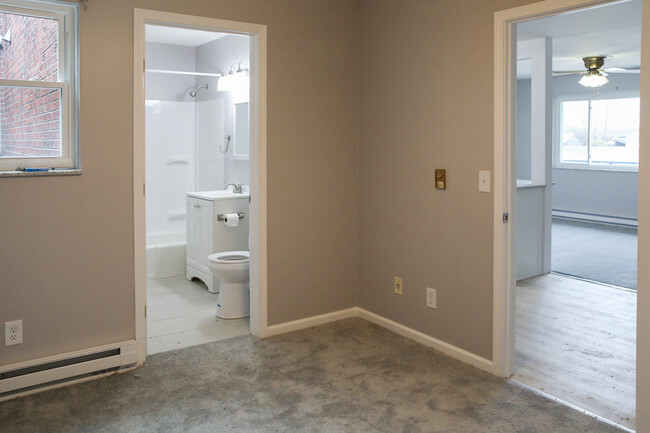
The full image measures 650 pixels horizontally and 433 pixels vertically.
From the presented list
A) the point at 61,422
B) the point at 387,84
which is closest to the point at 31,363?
the point at 61,422

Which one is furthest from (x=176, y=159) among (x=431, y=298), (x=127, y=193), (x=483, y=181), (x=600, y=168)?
(x=600, y=168)

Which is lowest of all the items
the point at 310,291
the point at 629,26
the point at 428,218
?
the point at 310,291

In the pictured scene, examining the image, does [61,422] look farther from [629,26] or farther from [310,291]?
[629,26]

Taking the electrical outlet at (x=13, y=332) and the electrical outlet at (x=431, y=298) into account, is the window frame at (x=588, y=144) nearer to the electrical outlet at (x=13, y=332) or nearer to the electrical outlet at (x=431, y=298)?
the electrical outlet at (x=431, y=298)

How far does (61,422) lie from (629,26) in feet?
17.8

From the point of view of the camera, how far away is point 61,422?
2670 millimetres

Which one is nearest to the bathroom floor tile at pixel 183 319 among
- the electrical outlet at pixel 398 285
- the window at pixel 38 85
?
the electrical outlet at pixel 398 285

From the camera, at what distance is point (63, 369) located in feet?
10.0

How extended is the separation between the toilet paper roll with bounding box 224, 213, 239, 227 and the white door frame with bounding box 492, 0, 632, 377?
2.37 m

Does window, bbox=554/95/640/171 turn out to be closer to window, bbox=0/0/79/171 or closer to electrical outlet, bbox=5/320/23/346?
window, bbox=0/0/79/171

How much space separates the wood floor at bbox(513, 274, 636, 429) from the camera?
2.98 m

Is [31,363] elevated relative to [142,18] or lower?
lower

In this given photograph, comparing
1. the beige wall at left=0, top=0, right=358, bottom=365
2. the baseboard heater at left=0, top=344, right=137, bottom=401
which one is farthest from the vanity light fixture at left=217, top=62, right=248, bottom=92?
the baseboard heater at left=0, top=344, right=137, bottom=401

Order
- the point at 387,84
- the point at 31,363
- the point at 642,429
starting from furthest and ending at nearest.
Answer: the point at 387,84 < the point at 31,363 < the point at 642,429
